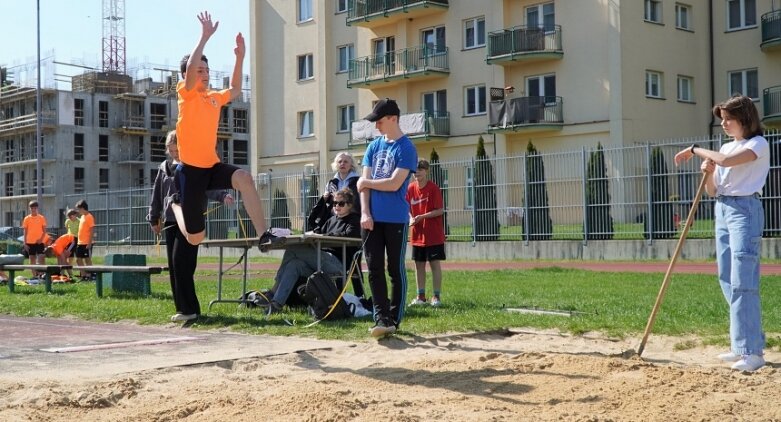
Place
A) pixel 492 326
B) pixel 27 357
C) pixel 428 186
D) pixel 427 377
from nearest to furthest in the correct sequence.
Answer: pixel 427 377 → pixel 27 357 → pixel 492 326 → pixel 428 186

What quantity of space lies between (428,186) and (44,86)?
7514 cm

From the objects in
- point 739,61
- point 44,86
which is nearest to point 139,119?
point 44,86

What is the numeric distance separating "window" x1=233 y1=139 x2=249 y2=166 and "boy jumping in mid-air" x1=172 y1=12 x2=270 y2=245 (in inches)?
3330

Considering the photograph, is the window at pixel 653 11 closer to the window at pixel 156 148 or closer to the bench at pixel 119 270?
the bench at pixel 119 270

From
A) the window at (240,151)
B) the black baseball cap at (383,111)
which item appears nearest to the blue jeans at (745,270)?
the black baseball cap at (383,111)

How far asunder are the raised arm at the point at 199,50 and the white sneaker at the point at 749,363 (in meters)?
4.99

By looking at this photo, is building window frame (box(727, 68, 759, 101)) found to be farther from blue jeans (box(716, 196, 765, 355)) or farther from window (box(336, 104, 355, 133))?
blue jeans (box(716, 196, 765, 355))

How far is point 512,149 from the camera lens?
41.8 m

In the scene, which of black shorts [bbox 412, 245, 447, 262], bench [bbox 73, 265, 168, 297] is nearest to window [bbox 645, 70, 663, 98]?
black shorts [bbox 412, 245, 447, 262]

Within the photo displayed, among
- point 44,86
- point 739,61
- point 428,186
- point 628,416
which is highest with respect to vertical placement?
point 44,86

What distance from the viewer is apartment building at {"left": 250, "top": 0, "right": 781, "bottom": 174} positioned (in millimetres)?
38531

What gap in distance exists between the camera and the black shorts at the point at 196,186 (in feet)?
28.5

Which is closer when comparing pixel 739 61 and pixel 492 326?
pixel 492 326

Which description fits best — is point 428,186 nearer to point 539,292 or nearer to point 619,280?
point 539,292
